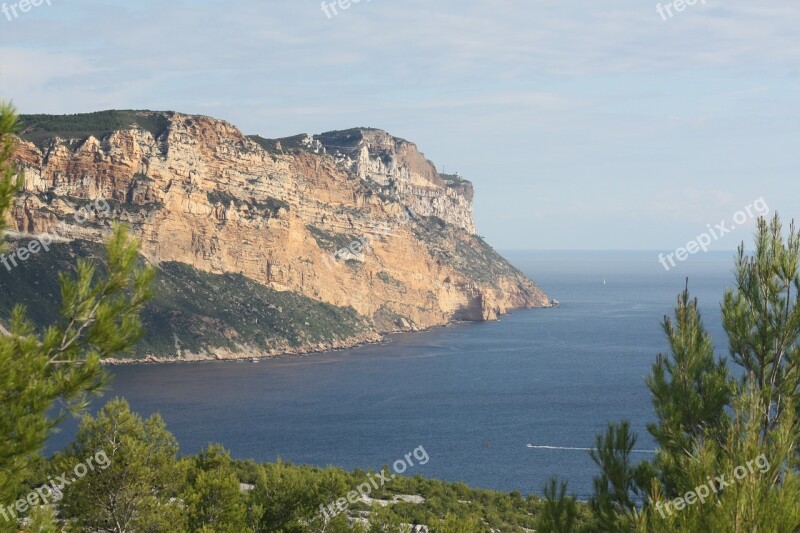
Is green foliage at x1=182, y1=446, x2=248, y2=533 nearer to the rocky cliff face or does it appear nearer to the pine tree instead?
the pine tree

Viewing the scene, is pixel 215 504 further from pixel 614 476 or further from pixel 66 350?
pixel 614 476

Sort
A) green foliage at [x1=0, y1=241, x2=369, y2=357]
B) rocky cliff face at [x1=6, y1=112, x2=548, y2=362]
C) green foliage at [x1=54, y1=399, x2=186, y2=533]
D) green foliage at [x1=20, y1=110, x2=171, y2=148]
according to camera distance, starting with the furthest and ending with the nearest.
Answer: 1. green foliage at [x1=20, y1=110, x2=171, y2=148]
2. rocky cliff face at [x1=6, y1=112, x2=548, y2=362]
3. green foliage at [x1=0, y1=241, x2=369, y2=357]
4. green foliage at [x1=54, y1=399, x2=186, y2=533]

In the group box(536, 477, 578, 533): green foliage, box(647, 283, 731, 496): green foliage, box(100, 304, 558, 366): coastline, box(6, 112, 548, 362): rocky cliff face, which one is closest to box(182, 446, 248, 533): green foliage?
→ box(536, 477, 578, 533): green foliage

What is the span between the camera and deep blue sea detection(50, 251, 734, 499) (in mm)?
58791

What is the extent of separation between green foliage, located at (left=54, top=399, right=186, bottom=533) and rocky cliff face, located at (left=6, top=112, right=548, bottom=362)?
7418 centimetres

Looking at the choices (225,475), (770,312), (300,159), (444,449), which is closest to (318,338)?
(300,159)

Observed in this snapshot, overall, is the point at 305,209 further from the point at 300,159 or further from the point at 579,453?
the point at 579,453

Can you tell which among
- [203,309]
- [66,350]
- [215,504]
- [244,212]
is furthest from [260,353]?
[66,350]

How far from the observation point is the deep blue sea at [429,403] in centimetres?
5879

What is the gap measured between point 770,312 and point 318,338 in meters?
109

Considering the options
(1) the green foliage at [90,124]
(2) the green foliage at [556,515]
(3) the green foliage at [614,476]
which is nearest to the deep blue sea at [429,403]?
(3) the green foliage at [614,476]

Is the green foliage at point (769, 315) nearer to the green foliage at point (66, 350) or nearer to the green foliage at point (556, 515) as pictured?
the green foliage at point (556, 515)

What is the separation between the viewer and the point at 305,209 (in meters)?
139

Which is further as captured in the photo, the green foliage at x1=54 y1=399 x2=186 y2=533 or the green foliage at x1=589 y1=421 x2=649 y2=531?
the green foliage at x1=54 y1=399 x2=186 y2=533
